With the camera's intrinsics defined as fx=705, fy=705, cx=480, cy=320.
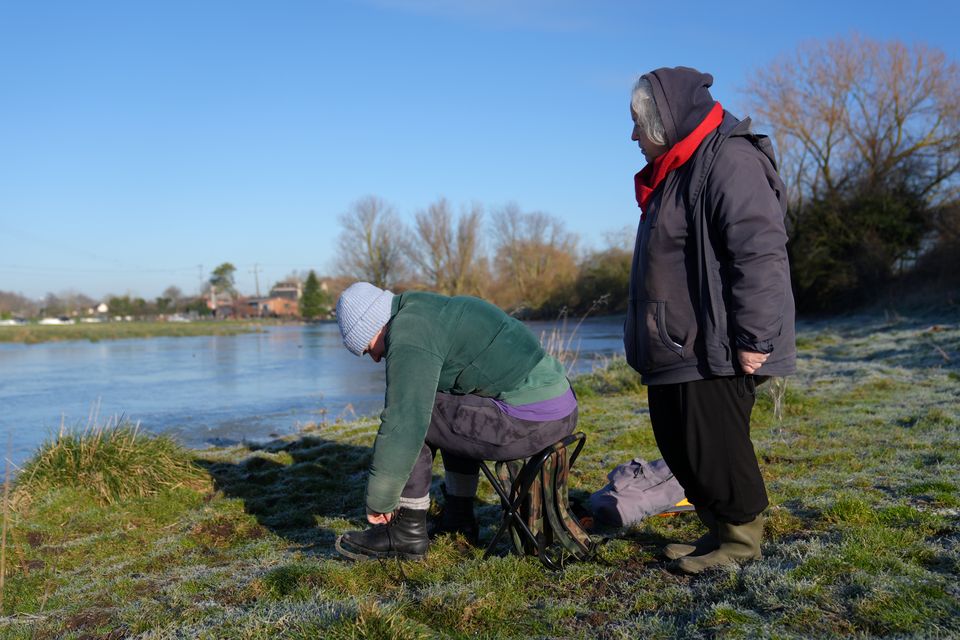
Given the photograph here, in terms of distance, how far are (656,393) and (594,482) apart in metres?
1.89

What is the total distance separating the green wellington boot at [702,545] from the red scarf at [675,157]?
1.25 metres

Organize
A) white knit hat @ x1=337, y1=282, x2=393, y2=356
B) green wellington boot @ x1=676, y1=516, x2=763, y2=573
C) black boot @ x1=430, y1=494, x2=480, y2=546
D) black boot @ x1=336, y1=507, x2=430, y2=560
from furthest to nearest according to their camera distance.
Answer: black boot @ x1=430, y1=494, x2=480, y2=546 < black boot @ x1=336, y1=507, x2=430, y2=560 < white knit hat @ x1=337, y1=282, x2=393, y2=356 < green wellington boot @ x1=676, y1=516, x2=763, y2=573

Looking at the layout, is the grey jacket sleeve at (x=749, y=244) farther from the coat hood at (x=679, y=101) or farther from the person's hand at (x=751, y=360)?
the coat hood at (x=679, y=101)

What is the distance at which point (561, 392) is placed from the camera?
3162 mm

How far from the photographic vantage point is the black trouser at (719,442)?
2.62 metres

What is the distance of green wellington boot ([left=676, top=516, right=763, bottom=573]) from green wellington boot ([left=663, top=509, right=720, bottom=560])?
0.23ft

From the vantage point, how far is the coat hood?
2.63m

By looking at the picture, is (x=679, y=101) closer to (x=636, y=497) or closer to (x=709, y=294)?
(x=709, y=294)

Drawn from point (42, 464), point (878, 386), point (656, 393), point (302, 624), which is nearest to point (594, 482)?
point (656, 393)

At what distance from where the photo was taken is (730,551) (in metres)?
2.75

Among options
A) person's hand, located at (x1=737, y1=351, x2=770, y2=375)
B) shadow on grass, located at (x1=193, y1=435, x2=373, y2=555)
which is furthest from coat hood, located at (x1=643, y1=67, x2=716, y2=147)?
shadow on grass, located at (x1=193, y1=435, x2=373, y2=555)

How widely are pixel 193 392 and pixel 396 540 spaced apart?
498 inches

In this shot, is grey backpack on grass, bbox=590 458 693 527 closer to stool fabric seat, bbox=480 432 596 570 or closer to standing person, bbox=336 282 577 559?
stool fabric seat, bbox=480 432 596 570

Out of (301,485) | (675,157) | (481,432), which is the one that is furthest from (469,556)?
(301,485)
